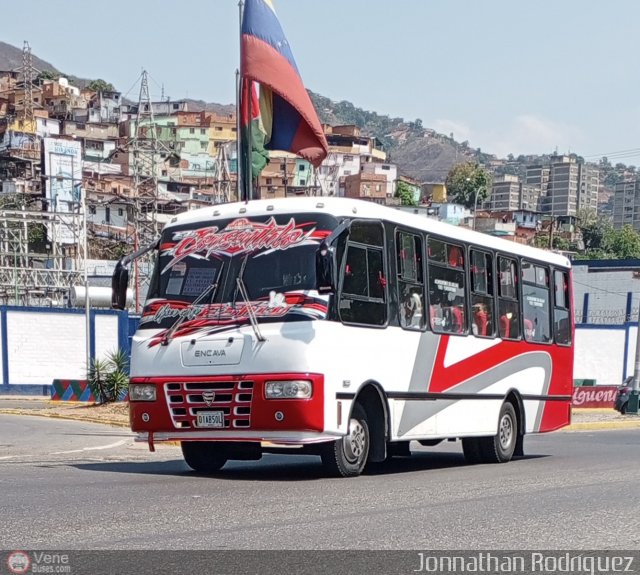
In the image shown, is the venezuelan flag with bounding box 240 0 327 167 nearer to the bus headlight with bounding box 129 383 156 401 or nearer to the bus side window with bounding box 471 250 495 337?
the bus side window with bounding box 471 250 495 337

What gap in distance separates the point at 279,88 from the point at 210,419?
1147 cm

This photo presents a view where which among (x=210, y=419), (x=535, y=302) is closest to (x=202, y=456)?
(x=210, y=419)

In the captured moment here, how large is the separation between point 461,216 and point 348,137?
4775 cm

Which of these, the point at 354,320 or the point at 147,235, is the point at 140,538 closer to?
the point at 354,320

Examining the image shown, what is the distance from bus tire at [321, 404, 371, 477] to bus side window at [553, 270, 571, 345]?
7.00 metres

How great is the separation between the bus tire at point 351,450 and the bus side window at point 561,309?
7.00 m

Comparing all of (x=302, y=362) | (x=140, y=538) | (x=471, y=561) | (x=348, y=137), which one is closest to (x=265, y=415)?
(x=302, y=362)

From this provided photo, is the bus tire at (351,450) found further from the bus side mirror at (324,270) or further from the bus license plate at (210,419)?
the bus side mirror at (324,270)

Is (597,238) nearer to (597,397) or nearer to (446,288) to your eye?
(597,397)

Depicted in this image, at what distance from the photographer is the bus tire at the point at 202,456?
45.9 feet

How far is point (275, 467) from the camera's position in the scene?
50.4ft

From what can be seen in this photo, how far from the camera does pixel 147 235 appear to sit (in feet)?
317

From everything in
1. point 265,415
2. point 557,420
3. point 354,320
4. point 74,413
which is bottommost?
point 74,413

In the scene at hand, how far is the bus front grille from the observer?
41.1 ft
